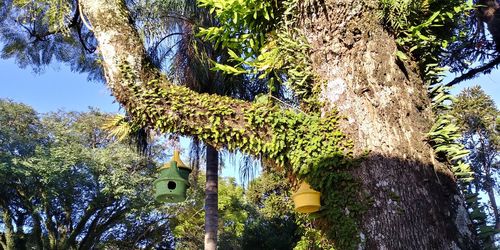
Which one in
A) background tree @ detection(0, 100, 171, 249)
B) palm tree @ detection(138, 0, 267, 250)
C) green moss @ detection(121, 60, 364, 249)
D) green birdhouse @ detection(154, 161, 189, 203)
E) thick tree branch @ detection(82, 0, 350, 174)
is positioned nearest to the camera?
green moss @ detection(121, 60, 364, 249)

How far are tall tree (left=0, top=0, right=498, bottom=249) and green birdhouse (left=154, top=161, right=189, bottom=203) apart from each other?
806mm

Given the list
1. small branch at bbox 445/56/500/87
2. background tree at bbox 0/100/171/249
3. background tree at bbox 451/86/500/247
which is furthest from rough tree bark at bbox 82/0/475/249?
background tree at bbox 451/86/500/247

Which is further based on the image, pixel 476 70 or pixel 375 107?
pixel 476 70

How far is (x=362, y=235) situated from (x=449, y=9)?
4.92 feet

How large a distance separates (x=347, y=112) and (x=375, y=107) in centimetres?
14

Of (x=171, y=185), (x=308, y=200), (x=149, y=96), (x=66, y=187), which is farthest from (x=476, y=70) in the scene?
(x=66, y=187)

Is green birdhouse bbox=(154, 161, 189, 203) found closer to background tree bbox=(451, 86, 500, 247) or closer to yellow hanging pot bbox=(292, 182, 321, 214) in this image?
yellow hanging pot bbox=(292, 182, 321, 214)

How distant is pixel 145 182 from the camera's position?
15477 millimetres

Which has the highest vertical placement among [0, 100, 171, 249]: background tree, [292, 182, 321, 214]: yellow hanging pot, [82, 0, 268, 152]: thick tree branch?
[0, 100, 171, 249]: background tree

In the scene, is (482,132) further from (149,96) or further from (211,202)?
(149,96)

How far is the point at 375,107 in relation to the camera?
2.26 m

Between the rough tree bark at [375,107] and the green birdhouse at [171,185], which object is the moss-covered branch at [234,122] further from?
the green birdhouse at [171,185]

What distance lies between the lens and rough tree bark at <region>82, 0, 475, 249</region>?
204 centimetres

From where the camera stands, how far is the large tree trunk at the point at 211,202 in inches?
310
